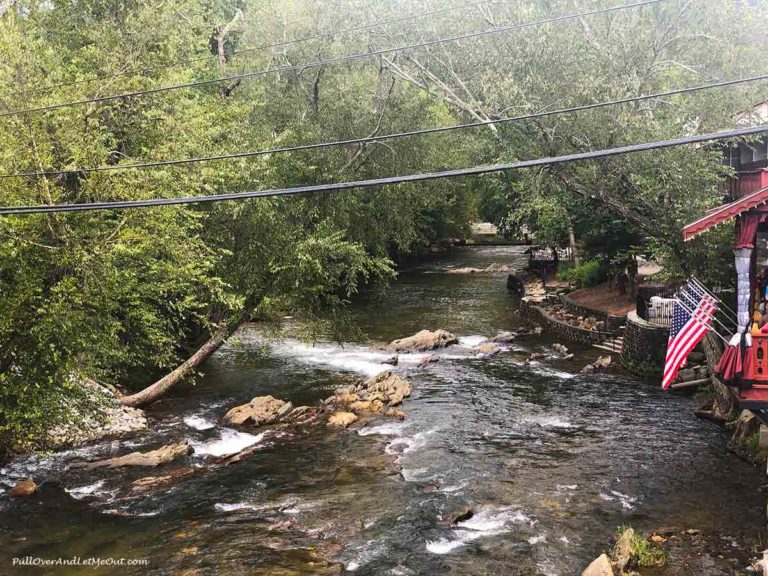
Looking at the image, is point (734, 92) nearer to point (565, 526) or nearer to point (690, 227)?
point (690, 227)

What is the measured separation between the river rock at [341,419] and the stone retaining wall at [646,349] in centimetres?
1247

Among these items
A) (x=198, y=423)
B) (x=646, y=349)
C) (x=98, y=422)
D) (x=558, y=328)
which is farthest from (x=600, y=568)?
(x=558, y=328)

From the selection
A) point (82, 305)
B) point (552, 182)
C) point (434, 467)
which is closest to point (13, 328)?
point (82, 305)

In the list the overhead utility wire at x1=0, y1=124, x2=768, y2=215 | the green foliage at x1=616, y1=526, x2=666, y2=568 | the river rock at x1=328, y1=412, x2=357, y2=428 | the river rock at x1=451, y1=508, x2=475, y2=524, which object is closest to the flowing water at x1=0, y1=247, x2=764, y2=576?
the river rock at x1=451, y1=508, x2=475, y2=524

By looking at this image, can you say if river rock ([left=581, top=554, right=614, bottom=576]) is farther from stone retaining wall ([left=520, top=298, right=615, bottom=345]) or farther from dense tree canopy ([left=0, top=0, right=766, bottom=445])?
stone retaining wall ([left=520, top=298, right=615, bottom=345])

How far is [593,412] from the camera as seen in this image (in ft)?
79.8

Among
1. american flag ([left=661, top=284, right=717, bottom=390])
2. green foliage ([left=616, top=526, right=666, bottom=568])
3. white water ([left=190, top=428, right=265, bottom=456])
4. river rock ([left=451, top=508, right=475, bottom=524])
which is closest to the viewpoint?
green foliage ([left=616, top=526, right=666, bottom=568])

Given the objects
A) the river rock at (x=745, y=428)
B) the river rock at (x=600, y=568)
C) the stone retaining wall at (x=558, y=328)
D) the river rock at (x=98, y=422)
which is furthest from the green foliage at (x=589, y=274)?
the river rock at (x=600, y=568)

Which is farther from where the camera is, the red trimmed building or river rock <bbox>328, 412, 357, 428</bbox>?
river rock <bbox>328, 412, 357, 428</bbox>

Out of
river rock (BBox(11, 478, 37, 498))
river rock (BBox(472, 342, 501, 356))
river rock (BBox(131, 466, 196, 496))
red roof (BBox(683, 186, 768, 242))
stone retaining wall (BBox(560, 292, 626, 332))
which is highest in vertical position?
red roof (BBox(683, 186, 768, 242))

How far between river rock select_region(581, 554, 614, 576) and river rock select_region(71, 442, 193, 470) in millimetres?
12995

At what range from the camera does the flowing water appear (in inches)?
593

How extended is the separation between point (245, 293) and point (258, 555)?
45.0 feet

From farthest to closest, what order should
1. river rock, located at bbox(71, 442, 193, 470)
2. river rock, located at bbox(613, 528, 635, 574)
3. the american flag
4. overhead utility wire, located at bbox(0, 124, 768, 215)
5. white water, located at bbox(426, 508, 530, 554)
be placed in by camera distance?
river rock, located at bbox(71, 442, 193, 470), the american flag, white water, located at bbox(426, 508, 530, 554), river rock, located at bbox(613, 528, 635, 574), overhead utility wire, located at bbox(0, 124, 768, 215)
